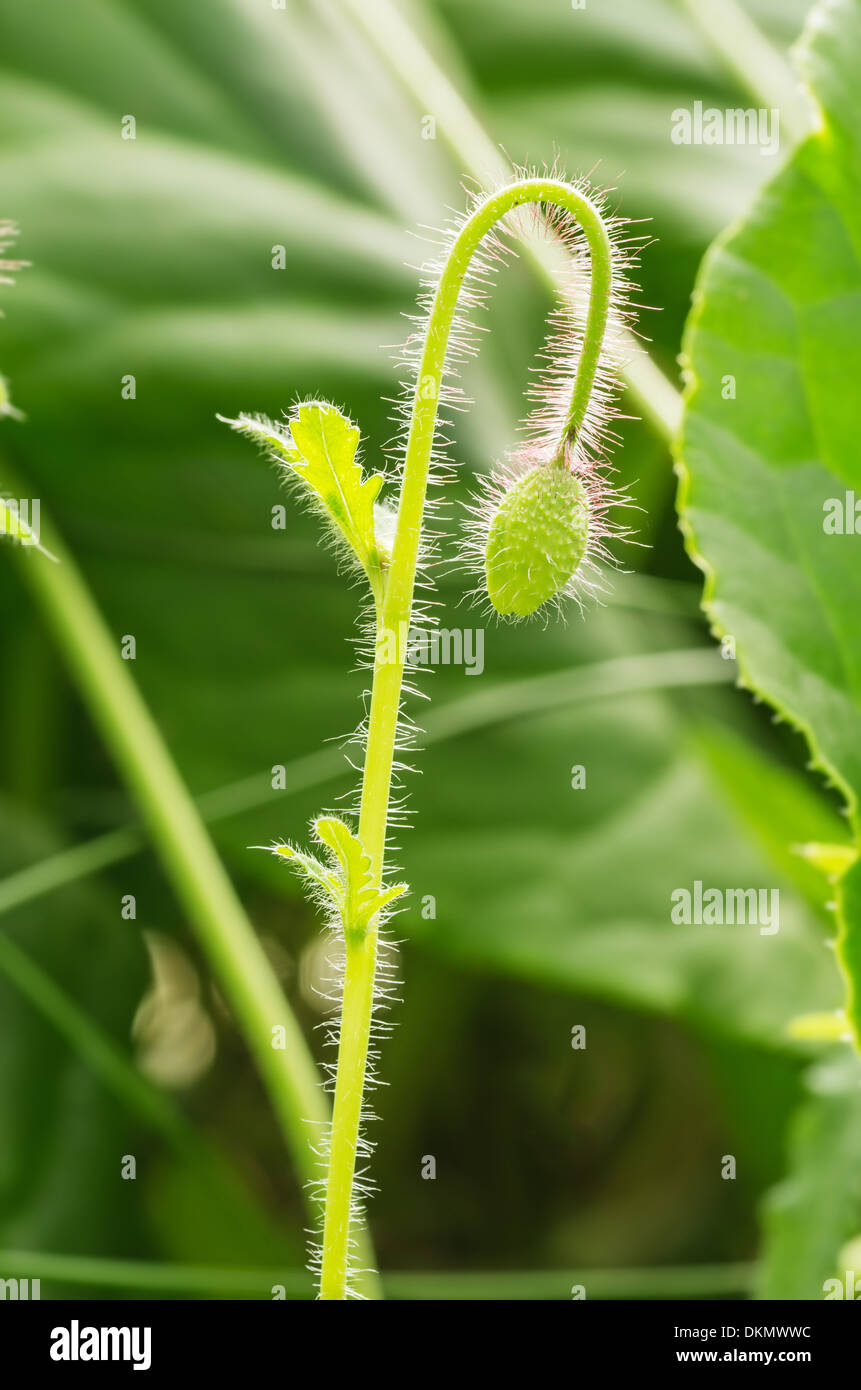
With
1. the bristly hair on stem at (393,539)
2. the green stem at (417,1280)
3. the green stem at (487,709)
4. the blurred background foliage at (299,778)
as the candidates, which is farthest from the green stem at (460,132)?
the green stem at (417,1280)

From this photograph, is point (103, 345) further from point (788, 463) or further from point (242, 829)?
point (788, 463)

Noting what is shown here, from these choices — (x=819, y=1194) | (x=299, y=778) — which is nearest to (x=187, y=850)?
(x=299, y=778)

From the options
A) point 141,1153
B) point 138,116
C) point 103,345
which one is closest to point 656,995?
point 141,1153

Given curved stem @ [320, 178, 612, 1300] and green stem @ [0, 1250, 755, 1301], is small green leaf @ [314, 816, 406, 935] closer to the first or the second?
curved stem @ [320, 178, 612, 1300]

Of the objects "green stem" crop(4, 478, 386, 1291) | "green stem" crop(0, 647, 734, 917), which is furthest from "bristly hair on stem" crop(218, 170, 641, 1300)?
"green stem" crop(0, 647, 734, 917)

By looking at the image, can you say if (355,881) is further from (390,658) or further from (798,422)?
(798,422)

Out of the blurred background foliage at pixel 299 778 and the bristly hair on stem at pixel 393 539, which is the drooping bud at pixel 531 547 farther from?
the blurred background foliage at pixel 299 778
